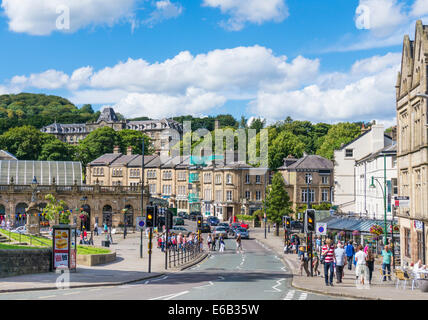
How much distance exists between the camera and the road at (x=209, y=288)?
19.8 metres

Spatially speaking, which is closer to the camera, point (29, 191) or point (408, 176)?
point (408, 176)

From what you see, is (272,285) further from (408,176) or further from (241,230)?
(241,230)

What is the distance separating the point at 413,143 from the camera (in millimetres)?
38344

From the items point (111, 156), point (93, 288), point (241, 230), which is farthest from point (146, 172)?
point (93, 288)

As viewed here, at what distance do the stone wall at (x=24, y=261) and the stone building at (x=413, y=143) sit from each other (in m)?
22.5

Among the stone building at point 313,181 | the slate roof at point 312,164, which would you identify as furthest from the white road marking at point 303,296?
the slate roof at point 312,164

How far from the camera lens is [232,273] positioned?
32.1 metres

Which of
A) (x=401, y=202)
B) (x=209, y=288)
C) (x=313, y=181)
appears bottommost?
(x=209, y=288)

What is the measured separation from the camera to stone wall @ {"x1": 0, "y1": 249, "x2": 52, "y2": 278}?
89.6 ft

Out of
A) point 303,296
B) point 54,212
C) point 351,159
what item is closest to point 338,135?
point 351,159

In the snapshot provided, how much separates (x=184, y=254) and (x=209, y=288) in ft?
74.3

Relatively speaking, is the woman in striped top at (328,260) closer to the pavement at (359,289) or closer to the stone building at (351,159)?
the pavement at (359,289)

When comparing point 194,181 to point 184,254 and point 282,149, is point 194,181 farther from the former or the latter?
point 184,254

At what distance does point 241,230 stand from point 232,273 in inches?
1523
